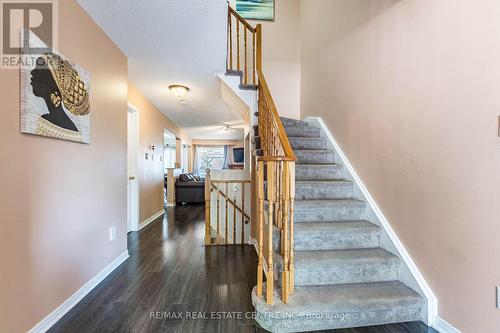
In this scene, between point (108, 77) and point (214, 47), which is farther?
point (214, 47)

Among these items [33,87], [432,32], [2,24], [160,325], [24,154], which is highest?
[432,32]

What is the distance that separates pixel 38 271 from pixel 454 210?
2.65m

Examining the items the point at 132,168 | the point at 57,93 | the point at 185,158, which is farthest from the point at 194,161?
the point at 57,93

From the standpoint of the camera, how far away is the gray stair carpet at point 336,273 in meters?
1.57

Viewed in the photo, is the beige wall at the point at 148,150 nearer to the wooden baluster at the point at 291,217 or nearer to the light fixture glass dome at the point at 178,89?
the light fixture glass dome at the point at 178,89

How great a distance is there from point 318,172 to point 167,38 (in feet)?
7.16

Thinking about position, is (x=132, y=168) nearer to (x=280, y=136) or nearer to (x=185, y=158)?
(x=280, y=136)

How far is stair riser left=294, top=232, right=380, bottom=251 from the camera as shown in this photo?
1993 millimetres

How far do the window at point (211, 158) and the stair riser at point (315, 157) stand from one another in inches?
333

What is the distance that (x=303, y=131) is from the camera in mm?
3277

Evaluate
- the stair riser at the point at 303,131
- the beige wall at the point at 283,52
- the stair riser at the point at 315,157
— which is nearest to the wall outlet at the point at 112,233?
the stair riser at the point at 315,157

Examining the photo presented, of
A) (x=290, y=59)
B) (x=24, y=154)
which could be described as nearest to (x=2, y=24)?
(x=24, y=154)

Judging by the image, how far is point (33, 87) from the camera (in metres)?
1.47

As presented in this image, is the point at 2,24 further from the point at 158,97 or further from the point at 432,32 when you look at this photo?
the point at 158,97
